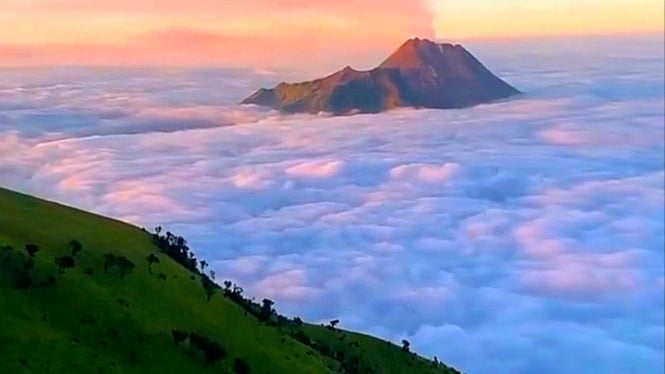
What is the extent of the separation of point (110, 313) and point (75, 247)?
623 inches

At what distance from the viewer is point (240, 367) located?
237 feet

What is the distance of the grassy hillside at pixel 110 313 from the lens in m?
62.7

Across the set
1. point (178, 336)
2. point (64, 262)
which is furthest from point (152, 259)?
point (178, 336)

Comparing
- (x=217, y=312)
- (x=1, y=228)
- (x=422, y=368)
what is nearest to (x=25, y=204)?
(x=1, y=228)

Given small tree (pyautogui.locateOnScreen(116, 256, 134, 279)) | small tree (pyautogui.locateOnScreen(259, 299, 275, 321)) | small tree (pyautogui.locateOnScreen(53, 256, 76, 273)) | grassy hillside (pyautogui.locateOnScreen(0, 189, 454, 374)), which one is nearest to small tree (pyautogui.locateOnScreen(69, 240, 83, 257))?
grassy hillside (pyautogui.locateOnScreen(0, 189, 454, 374))

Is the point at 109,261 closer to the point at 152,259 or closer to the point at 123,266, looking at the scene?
the point at 123,266

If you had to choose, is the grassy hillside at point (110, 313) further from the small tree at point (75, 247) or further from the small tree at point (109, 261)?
the small tree at point (75, 247)

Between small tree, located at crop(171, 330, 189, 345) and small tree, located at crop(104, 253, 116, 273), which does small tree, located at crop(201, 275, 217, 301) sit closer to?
small tree, located at crop(104, 253, 116, 273)

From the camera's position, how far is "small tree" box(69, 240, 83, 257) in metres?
82.7

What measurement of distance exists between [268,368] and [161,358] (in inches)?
494

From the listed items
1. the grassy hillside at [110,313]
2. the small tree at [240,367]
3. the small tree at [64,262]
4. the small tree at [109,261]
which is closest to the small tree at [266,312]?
the grassy hillside at [110,313]

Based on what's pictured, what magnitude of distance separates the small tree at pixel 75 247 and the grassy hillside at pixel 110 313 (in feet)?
1.05

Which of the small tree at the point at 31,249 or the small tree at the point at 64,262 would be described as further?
the small tree at the point at 31,249

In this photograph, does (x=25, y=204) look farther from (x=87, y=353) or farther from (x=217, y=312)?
(x=87, y=353)
